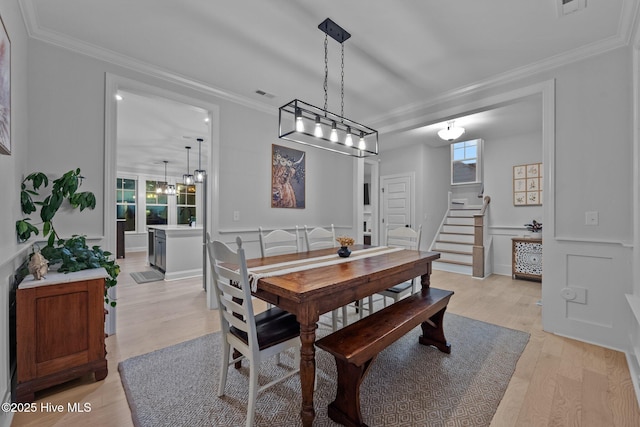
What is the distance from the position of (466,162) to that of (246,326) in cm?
745

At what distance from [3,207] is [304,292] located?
1.85 meters

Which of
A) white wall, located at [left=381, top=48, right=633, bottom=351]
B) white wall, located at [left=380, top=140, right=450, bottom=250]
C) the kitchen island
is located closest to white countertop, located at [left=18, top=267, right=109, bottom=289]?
the kitchen island

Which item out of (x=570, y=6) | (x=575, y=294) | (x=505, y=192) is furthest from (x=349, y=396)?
(x=505, y=192)

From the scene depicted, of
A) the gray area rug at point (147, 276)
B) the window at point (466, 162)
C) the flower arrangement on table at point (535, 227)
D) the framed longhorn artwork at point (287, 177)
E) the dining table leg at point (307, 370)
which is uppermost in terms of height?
the window at point (466, 162)

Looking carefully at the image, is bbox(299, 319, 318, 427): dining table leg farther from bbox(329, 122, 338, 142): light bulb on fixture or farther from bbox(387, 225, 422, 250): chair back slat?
bbox(387, 225, 422, 250): chair back slat

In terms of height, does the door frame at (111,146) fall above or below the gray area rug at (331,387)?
above

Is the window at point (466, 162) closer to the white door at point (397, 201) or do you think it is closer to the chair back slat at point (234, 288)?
the white door at point (397, 201)

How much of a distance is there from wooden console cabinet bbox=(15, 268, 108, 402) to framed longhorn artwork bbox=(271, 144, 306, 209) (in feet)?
7.86

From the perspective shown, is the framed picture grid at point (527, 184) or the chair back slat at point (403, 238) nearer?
the chair back slat at point (403, 238)

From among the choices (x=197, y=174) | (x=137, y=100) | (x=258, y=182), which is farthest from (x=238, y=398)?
(x=197, y=174)

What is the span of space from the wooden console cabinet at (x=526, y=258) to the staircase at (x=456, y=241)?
73 centimetres

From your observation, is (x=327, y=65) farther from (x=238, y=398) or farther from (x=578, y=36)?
(x=238, y=398)

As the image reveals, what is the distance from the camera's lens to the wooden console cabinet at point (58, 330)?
67.3 inches

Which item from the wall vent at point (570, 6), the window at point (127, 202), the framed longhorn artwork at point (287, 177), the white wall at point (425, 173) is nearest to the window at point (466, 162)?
the white wall at point (425, 173)
